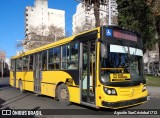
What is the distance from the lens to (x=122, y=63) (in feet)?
32.6

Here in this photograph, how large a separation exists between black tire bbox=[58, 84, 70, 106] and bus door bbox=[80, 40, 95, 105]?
4.63ft

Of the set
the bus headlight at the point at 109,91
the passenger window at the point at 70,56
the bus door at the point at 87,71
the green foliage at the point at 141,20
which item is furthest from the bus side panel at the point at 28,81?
the green foliage at the point at 141,20

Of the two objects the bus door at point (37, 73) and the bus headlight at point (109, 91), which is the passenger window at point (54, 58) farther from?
the bus headlight at point (109, 91)

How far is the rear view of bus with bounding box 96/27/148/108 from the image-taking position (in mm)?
9320

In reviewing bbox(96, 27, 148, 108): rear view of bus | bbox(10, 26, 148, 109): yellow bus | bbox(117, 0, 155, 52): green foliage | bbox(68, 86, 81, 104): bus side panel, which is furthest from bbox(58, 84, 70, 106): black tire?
bbox(117, 0, 155, 52): green foliage

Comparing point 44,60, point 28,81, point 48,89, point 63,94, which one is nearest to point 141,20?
point 28,81

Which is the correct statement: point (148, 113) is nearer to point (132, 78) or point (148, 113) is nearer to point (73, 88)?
point (132, 78)

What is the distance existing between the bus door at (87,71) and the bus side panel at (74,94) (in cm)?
27

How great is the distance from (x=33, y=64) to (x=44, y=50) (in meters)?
2.02

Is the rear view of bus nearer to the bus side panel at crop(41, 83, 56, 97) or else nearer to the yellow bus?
the yellow bus

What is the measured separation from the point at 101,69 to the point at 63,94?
10.2ft

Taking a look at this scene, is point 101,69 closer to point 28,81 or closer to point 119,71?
point 119,71

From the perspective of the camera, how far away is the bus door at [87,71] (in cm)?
998

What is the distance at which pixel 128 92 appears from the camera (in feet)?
31.7
